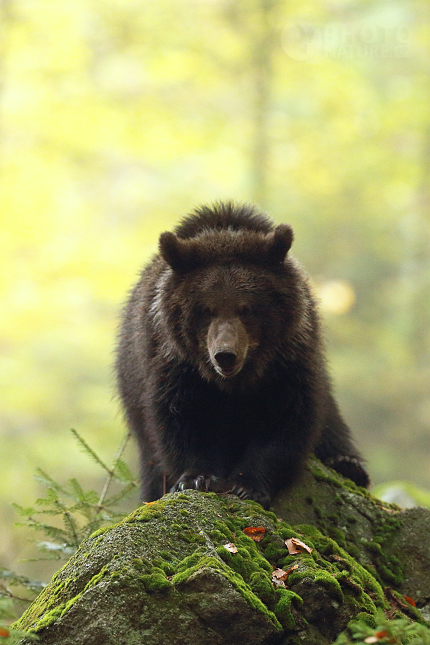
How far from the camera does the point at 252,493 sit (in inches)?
168

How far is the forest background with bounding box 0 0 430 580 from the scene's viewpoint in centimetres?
1585

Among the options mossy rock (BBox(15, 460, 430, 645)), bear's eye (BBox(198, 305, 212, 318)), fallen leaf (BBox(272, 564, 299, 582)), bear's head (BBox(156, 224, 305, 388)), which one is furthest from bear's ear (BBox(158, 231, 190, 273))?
fallen leaf (BBox(272, 564, 299, 582))

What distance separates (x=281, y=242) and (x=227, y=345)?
3.11 feet

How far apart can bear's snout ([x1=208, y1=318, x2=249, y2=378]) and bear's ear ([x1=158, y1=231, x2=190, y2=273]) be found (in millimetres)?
544

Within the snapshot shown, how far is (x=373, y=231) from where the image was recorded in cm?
1955

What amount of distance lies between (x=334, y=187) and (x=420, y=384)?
616 cm

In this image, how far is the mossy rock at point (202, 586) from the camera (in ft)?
9.11

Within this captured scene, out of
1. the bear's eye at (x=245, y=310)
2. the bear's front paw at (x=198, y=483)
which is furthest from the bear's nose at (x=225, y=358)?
the bear's front paw at (x=198, y=483)

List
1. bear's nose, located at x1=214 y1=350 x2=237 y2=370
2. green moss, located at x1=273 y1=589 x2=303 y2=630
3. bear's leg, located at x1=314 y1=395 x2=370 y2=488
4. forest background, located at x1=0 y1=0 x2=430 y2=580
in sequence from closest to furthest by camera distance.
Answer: green moss, located at x1=273 y1=589 x2=303 y2=630 < bear's nose, located at x1=214 y1=350 x2=237 y2=370 < bear's leg, located at x1=314 y1=395 x2=370 y2=488 < forest background, located at x1=0 y1=0 x2=430 y2=580

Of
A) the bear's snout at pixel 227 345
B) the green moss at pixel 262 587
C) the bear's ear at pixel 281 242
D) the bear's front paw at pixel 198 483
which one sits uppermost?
the bear's ear at pixel 281 242

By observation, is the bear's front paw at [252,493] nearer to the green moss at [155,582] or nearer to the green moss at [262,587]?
the green moss at [262,587]

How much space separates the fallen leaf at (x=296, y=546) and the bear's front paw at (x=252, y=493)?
1.97ft

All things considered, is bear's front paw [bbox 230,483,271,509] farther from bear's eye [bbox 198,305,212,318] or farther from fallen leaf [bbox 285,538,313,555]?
bear's eye [bbox 198,305,212,318]

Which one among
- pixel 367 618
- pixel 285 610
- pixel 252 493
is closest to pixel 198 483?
pixel 252 493
